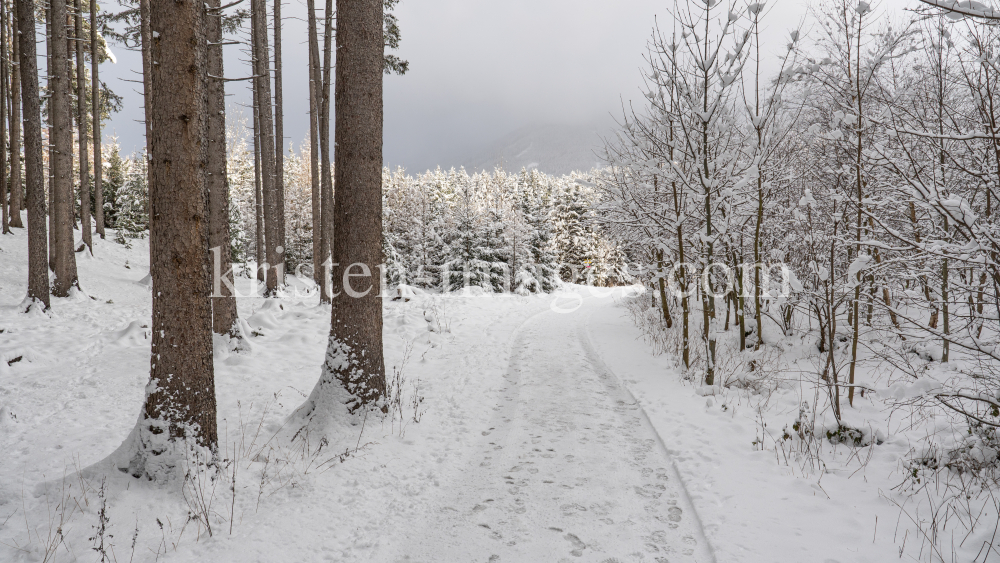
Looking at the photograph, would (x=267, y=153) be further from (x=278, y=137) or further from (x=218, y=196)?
(x=218, y=196)

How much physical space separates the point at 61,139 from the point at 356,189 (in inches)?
396

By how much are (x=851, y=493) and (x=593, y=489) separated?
84.1 inches

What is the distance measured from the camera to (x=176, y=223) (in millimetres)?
3488

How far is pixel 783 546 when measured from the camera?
3088 millimetres

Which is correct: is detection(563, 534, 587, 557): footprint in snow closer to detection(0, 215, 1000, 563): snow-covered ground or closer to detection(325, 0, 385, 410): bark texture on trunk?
detection(0, 215, 1000, 563): snow-covered ground

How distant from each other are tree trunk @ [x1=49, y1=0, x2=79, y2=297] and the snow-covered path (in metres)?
11.4

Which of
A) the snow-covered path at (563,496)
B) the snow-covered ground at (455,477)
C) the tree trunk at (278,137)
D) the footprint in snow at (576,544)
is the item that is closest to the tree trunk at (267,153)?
the tree trunk at (278,137)

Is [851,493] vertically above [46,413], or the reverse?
[46,413]

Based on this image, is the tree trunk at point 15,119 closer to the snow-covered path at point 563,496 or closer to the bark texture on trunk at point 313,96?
the bark texture on trunk at point 313,96

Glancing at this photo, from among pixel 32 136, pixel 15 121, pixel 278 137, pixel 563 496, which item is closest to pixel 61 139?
pixel 32 136

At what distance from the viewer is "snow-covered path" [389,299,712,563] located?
310 centimetres

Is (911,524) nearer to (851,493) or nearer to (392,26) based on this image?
(851,493)

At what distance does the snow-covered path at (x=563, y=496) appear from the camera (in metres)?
3.10

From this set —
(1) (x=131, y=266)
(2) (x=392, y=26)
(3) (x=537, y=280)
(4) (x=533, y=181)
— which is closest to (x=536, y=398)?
(2) (x=392, y=26)
